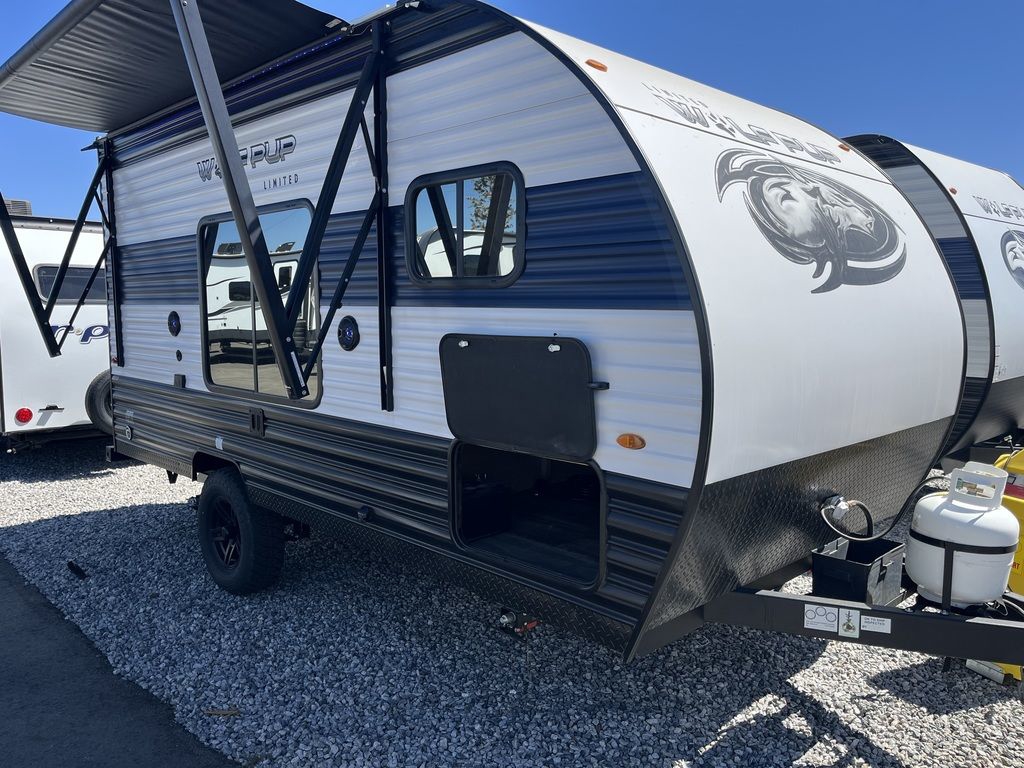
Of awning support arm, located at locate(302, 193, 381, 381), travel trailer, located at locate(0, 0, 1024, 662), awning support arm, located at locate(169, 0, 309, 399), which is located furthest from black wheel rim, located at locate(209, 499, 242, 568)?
awning support arm, located at locate(169, 0, 309, 399)

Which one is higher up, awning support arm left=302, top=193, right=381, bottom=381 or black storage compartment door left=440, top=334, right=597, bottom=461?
awning support arm left=302, top=193, right=381, bottom=381

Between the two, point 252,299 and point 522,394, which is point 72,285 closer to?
point 252,299

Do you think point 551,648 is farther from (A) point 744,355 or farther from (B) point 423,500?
(A) point 744,355

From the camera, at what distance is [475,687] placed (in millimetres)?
3594

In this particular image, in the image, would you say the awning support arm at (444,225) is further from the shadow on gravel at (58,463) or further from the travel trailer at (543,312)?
the shadow on gravel at (58,463)

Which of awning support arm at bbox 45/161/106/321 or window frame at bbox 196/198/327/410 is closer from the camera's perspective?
window frame at bbox 196/198/327/410

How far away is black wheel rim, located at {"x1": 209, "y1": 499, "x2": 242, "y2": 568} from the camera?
4.89m

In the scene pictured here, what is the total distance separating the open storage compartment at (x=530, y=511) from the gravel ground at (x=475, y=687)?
2.16ft

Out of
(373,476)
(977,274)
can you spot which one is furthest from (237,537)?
(977,274)

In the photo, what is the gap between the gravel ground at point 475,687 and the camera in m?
3.12

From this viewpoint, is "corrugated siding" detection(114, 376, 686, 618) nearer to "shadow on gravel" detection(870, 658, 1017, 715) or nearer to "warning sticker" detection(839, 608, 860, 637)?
"warning sticker" detection(839, 608, 860, 637)

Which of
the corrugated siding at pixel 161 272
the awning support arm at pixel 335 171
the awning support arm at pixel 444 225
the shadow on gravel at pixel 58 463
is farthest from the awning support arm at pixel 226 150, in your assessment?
the shadow on gravel at pixel 58 463

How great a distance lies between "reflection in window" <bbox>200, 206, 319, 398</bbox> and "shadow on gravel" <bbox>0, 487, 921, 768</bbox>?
1313mm

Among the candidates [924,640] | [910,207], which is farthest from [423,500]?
[910,207]
